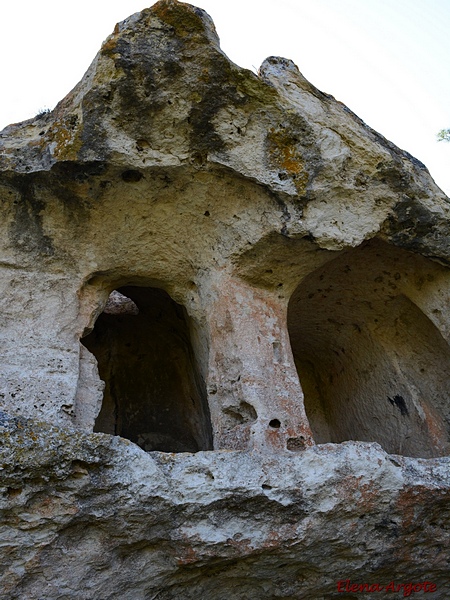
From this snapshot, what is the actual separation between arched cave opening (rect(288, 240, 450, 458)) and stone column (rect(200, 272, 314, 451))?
1021mm

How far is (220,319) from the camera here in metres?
3.96

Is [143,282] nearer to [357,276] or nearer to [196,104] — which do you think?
[196,104]

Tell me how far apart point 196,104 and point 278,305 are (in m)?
1.58

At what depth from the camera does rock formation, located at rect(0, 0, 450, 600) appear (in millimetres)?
2684

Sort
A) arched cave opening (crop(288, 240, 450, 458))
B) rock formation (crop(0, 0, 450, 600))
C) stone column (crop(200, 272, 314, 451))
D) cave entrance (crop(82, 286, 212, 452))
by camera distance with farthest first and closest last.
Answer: cave entrance (crop(82, 286, 212, 452)) < arched cave opening (crop(288, 240, 450, 458)) < stone column (crop(200, 272, 314, 451)) < rock formation (crop(0, 0, 450, 600))

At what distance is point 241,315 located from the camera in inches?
154

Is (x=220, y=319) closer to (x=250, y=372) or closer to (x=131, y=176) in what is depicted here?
(x=250, y=372)

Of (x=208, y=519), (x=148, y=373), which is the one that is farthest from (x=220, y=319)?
(x=148, y=373)

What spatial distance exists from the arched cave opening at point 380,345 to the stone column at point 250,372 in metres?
1.02

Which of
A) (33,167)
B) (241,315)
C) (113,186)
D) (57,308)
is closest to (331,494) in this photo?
(241,315)

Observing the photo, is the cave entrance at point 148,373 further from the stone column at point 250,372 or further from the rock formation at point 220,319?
the stone column at point 250,372

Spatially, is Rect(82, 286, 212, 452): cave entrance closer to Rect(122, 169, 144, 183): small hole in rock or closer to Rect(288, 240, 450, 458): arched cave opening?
Rect(288, 240, 450, 458): arched cave opening

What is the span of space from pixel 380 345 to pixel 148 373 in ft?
8.18

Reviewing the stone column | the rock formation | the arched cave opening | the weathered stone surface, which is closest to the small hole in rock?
the rock formation
